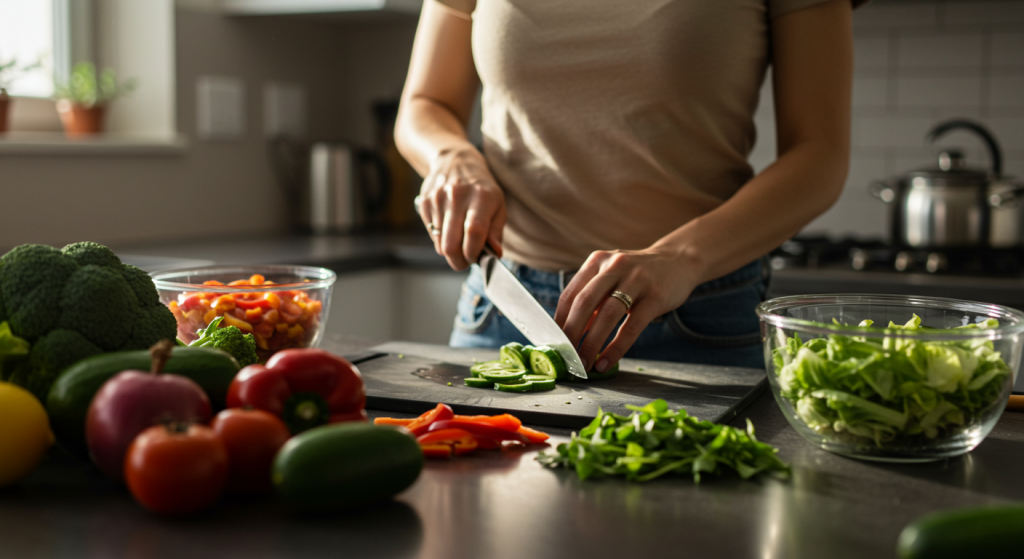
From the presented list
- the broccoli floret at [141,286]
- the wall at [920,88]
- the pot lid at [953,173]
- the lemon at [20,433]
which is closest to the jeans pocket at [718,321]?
the broccoli floret at [141,286]

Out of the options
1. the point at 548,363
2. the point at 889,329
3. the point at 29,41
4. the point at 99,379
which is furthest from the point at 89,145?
the point at 889,329

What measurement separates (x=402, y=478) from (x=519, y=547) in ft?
0.33

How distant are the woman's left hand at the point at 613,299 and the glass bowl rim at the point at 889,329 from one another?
6.5 inches

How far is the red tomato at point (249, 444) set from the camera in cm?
62

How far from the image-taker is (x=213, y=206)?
2.77 m

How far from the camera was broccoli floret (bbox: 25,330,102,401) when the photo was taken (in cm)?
70

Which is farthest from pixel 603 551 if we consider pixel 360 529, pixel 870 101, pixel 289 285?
pixel 870 101

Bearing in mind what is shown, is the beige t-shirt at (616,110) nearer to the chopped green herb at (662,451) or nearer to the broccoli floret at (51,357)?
the chopped green herb at (662,451)

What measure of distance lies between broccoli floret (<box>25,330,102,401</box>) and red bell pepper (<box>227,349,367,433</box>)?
0.41ft

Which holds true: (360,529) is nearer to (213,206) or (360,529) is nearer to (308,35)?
(213,206)

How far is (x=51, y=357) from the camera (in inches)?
27.5

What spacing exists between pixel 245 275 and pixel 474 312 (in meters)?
0.32

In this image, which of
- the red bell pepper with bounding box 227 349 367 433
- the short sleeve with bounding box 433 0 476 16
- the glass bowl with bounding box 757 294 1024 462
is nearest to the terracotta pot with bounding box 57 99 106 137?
the short sleeve with bounding box 433 0 476 16

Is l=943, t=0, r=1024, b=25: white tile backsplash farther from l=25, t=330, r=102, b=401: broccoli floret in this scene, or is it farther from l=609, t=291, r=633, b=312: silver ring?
l=25, t=330, r=102, b=401: broccoli floret
